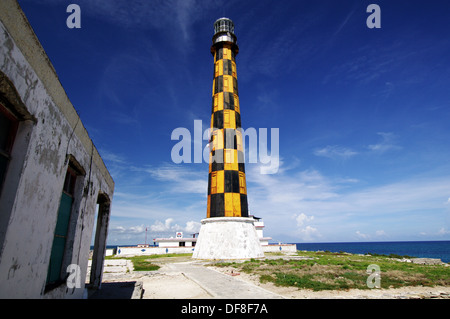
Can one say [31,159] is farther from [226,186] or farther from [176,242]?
[176,242]

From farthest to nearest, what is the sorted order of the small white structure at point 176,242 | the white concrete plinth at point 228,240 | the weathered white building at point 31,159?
the small white structure at point 176,242 → the white concrete plinth at point 228,240 → the weathered white building at point 31,159

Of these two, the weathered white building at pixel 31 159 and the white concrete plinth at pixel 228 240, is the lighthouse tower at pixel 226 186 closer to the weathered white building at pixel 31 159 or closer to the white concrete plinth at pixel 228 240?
the white concrete plinth at pixel 228 240

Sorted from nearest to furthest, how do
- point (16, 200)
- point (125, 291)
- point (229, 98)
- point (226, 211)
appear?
1. point (16, 200)
2. point (125, 291)
3. point (226, 211)
4. point (229, 98)

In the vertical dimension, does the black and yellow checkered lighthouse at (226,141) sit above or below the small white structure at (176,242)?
above

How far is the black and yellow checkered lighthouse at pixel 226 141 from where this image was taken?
2005cm

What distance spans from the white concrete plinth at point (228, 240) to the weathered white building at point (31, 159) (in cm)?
1452

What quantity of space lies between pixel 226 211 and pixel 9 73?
58.6 ft

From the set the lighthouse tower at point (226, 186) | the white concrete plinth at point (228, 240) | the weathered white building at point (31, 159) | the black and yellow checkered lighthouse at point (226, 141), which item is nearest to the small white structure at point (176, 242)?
the lighthouse tower at point (226, 186)

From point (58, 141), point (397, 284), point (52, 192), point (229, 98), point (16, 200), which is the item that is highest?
point (229, 98)
